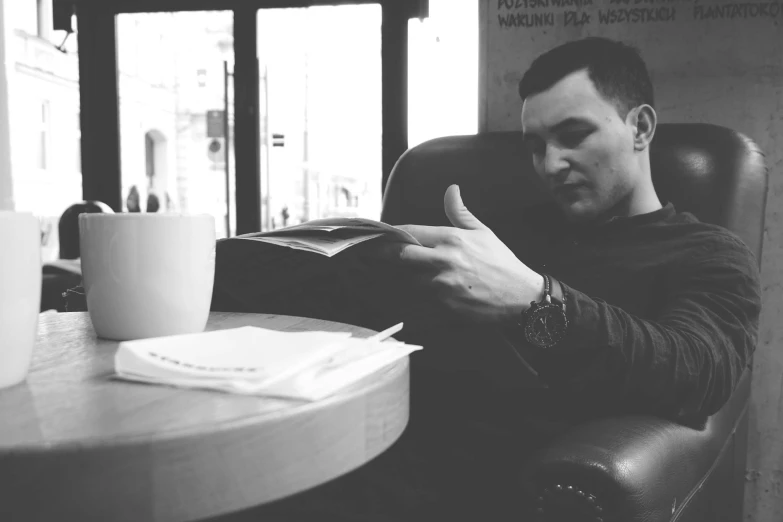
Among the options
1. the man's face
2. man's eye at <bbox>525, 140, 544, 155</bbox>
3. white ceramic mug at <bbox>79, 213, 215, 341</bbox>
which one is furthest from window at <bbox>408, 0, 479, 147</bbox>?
white ceramic mug at <bbox>79, 213, 215, 341</bbox>

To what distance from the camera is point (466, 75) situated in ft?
6.84

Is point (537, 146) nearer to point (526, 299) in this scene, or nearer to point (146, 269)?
point (526, 299)

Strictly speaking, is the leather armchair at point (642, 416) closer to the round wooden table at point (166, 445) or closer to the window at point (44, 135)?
the round wooden table at point (166, 445)

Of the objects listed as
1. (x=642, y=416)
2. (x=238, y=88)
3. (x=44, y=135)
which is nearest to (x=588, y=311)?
(x=642, y=416)

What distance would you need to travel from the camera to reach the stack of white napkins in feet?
1.58

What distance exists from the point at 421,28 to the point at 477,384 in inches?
79.4

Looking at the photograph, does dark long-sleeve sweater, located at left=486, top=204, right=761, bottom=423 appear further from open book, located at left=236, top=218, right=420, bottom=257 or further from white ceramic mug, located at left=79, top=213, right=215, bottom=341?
white ceramic mug, located at left=79, top=213, right=215, bottom=341

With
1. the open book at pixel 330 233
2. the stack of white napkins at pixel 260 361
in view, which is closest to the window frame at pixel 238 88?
the open book at pixel 330 233

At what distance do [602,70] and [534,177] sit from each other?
11.7 inches

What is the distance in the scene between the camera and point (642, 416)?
87cm

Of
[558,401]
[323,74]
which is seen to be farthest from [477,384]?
[323,74]

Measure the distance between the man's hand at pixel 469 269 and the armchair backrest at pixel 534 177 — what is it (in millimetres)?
690

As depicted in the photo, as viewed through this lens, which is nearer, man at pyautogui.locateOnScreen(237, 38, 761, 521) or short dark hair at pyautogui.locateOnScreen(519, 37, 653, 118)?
man at pyautogui.locateOnScreen(237, 38, 761, 521)

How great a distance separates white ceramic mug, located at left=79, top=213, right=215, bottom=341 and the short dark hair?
967mm
